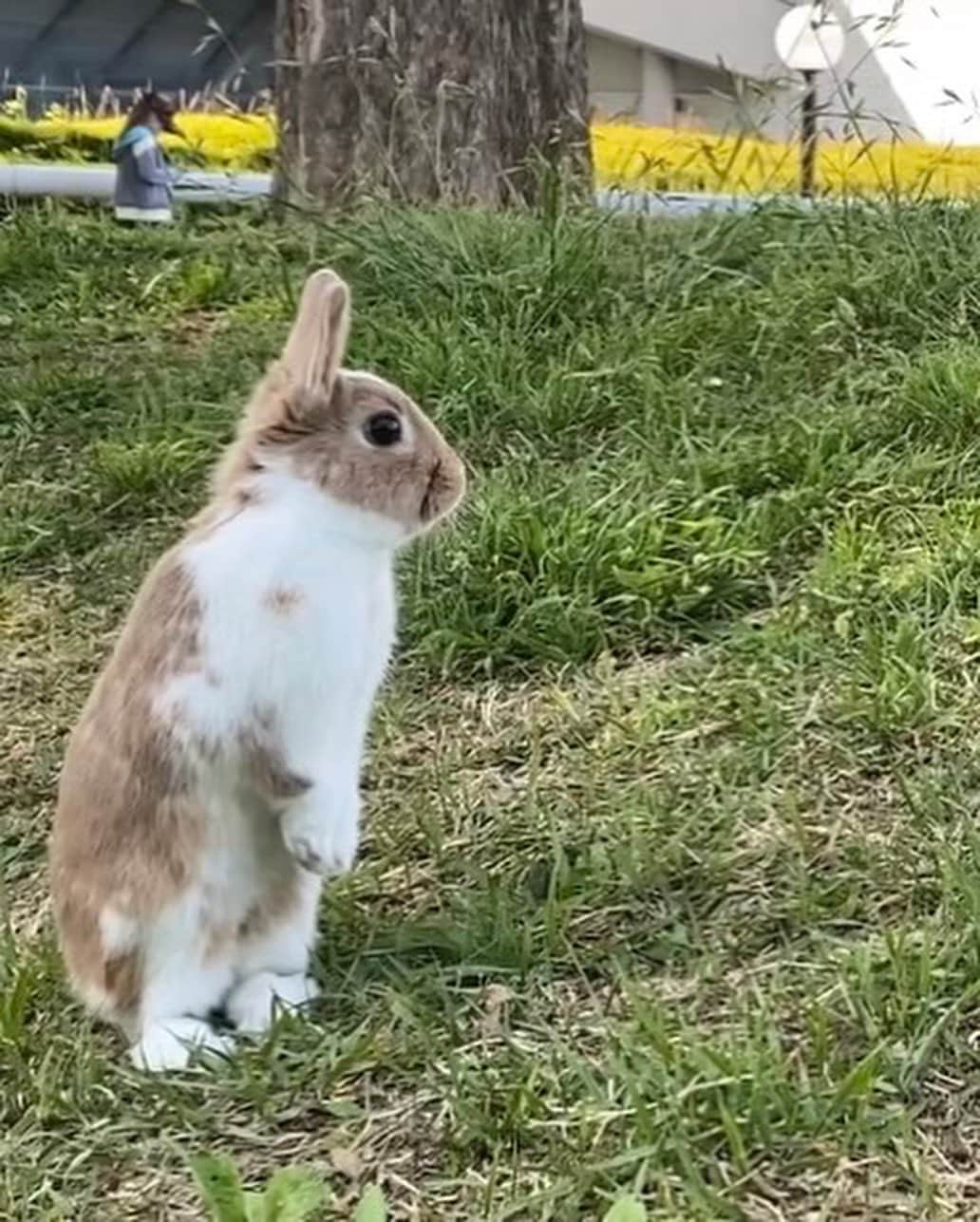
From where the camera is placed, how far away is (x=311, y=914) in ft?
6.75

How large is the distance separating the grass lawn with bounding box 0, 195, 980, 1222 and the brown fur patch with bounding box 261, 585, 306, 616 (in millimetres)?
415

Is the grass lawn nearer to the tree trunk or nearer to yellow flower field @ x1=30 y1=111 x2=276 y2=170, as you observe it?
the tree trunk

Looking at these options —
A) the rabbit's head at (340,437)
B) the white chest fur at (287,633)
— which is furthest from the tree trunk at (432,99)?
the white chest fur at (287,633)

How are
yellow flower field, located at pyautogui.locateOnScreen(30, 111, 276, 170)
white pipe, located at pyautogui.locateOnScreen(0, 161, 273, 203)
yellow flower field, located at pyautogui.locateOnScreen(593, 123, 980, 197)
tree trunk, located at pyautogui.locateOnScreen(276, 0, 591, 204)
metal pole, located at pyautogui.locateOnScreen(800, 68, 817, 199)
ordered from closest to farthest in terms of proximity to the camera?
yellow flower field, located at pyautogui.locateOnScreen(593, 123, 980, 197) < metal pole, located at pyautogui.locateOnScreen(800, 68, 817, 199) < tree trunk, located at pyautogui.locateOnScreen(276, 0, 591, 204) < white pipe, located at pyautogui.locateOnScreen(0, 161, 273, 203) < yellow flower field, located at pyautogui.locateOnScreen(30, 111, 276, 170)

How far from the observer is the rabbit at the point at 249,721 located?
6.19ft

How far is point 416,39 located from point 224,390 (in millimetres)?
1294

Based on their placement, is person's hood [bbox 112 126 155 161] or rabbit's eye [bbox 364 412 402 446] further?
person's hood [bbox 112 126 155 161]

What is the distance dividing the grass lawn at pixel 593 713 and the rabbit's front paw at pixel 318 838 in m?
0.17

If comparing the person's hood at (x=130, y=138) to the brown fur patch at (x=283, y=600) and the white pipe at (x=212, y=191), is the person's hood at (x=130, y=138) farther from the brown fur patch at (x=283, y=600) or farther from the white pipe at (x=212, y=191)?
the brown fur patch at (x=283, y=600)

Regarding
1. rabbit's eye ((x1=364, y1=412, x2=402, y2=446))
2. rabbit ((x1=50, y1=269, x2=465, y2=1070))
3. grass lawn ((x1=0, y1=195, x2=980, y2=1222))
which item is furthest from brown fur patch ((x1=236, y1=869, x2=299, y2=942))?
rabbit's eye ((x1=364, y1=412, x2=402, y2=446))

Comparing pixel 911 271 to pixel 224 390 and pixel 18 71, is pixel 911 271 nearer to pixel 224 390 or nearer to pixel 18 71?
pixel 224 390

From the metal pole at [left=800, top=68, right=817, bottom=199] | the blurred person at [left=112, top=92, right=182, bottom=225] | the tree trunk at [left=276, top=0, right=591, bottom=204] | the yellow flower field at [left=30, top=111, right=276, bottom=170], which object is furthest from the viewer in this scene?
the yellow flower field at [left=30, top=111, right=276, bottom=170]

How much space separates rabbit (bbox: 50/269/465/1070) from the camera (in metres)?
1.89

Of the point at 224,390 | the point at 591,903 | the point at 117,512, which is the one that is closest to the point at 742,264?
the point at 224,390
